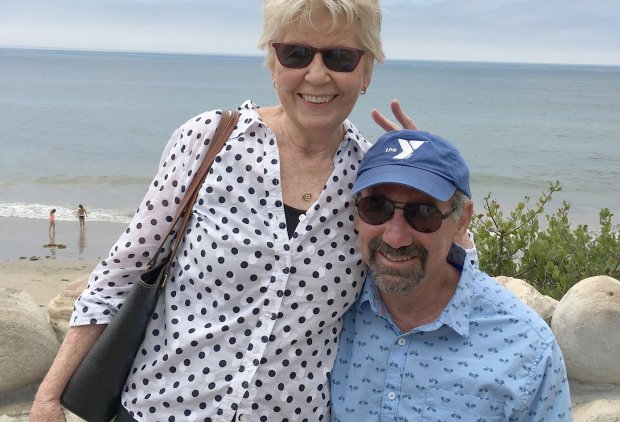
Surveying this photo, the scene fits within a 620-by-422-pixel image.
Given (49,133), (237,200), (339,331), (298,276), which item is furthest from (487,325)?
(49,133)

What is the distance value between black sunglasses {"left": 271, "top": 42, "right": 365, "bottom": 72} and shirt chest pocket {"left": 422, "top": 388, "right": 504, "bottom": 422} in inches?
47.5

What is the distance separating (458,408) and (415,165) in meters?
0.88

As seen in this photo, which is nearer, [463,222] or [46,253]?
[463,222]

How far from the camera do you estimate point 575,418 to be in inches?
169

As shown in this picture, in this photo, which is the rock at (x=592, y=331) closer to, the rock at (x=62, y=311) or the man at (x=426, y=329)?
the man at (x=426, y=329)

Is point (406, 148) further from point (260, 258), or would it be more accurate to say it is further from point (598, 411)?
point (598, 411)

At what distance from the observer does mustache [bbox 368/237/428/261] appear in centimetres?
285

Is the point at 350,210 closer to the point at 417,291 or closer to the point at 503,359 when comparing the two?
the point at 417,291

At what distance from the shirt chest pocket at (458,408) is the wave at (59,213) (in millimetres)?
18881

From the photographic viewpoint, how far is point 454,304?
292 centimetres

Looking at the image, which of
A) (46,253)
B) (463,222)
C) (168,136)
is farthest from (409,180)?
(168,136)

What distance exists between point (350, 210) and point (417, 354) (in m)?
0.58

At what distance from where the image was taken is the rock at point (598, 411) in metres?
4.26

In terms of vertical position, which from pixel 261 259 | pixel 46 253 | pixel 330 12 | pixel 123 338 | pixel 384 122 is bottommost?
pixel 46 253
